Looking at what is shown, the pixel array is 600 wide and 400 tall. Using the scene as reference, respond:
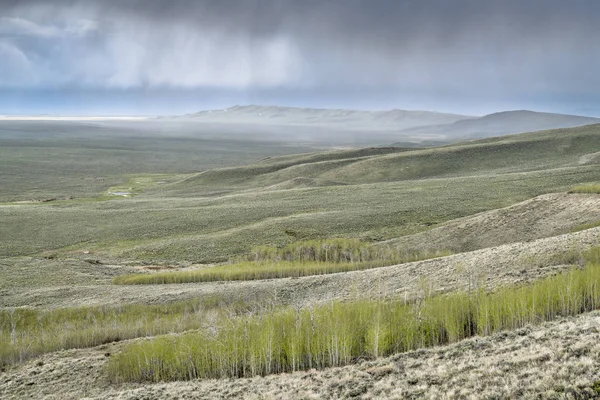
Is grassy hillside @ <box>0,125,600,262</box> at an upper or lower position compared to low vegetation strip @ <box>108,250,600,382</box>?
lower

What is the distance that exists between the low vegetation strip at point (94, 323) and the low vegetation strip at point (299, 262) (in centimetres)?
726

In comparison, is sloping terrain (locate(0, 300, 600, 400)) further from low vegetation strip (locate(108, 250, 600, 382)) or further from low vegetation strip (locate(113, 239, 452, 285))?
low vegetation strip (locate(113, 239, 452, 285))

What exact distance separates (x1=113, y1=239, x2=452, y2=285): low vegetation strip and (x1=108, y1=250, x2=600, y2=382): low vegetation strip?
54.5 feet

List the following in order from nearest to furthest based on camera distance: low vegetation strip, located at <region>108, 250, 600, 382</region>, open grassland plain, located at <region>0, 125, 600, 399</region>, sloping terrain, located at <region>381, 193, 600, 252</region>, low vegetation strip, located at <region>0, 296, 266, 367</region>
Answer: open grassland plain, located at <region>0, 125, 600, 399</region>
low vegetation strip, located at <region>108, 250, 600, 382</region>
low vegetation strip, located at <region>0, 296, 266, 367</region>
sloping terrain, located at <region>381, 193, 600, 252</region>

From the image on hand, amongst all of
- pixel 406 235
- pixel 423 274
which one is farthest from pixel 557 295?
pixel 406 235

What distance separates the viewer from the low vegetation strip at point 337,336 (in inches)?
646

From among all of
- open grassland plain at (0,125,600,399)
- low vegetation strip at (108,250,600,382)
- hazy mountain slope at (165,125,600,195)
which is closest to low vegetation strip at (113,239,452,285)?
open grassland plain at (0,125,600,399)

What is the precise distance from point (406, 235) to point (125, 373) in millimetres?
33859

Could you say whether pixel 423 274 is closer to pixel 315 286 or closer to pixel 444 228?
pixel 315 286

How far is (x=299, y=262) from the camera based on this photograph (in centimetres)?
3988

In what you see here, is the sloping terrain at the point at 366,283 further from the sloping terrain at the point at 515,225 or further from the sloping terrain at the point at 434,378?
the sloping terrain at the point at 515,225

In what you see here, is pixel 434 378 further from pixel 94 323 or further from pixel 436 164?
pixel 436 164

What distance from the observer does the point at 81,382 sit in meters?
16.9

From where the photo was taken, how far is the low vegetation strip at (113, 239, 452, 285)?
34969 millimetres
